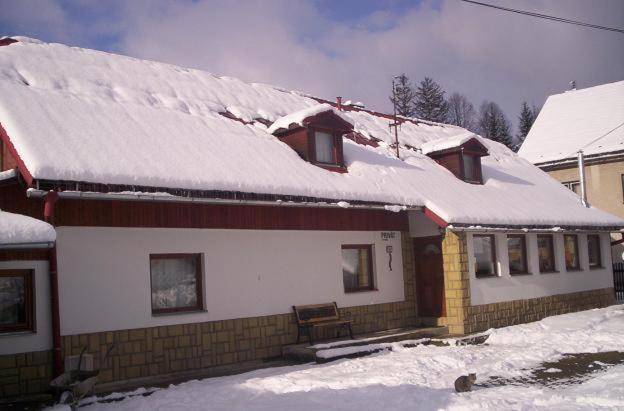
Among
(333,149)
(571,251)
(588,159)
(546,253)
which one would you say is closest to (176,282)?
(333,149)

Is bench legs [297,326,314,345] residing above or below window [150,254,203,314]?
below

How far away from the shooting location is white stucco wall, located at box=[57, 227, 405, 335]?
31.3 ft

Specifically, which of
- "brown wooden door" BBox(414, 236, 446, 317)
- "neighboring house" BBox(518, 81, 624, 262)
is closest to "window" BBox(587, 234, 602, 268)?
"neighboring house" BBox(518, 81, 624, 262)

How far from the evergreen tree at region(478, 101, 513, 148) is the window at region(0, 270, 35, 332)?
5029 cm

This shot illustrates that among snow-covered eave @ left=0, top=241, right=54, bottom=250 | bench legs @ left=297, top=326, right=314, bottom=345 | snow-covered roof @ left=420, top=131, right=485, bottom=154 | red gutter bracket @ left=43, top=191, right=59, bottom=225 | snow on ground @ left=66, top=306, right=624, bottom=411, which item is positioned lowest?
snow on ground @ left=66, top=306, right=624, bottom=411

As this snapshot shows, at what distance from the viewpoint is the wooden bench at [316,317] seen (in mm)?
12209

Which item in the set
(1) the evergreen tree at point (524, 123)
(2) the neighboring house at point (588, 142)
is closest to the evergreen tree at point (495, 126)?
(1) the evergreen tree at point (524, 123)

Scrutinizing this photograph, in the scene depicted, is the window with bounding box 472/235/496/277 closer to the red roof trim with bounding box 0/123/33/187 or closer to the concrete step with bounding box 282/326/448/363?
the concrete step with bounding box 282/326/448/363

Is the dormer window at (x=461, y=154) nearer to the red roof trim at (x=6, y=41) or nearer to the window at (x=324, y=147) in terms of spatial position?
the window at (x=324, y=147)

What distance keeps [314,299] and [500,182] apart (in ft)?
27.6

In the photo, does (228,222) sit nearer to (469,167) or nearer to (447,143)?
(447,143)

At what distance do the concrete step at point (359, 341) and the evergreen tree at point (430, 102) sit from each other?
1698 inches

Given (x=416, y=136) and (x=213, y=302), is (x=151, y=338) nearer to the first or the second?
(x=213, y=302)

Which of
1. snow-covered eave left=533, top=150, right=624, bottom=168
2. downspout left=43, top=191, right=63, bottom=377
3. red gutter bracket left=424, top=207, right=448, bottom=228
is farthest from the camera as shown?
snow-covered eave left=533, top=150, right=624, bottom=168
